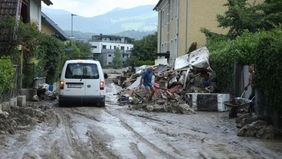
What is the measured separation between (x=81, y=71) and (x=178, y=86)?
7.30 meters

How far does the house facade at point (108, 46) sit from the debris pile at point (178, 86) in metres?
125

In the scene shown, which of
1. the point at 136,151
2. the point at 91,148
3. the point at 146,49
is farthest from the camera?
the point at 146,49

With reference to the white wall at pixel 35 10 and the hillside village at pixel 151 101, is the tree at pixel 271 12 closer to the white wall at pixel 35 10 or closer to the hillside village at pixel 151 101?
the hillside village at pixel 151 101

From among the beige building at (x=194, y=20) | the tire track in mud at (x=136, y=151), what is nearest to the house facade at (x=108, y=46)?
the beige building at (x=194, y=20)

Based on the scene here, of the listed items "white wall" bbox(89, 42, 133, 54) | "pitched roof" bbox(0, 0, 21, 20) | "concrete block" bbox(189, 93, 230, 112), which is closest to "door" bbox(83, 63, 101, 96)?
"concrete block" bbox(189, 93, 230, 112)

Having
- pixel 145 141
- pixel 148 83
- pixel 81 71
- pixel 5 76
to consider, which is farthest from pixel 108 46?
pixel 145 141

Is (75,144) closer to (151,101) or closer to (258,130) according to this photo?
(258,130)

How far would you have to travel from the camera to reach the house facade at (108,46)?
159 meters

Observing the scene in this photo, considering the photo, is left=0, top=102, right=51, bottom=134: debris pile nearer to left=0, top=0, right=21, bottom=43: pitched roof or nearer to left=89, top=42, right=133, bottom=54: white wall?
left=0, top=0, right=21, bottom=43: pitched roof

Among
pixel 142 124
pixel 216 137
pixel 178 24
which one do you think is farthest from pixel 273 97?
pixel 178 24

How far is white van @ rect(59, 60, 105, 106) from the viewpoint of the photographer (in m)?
21.5

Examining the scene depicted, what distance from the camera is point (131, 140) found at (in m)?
12.5

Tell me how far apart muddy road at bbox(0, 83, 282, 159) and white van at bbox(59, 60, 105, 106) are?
305cm

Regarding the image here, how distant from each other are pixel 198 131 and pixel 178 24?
94.8 ft
